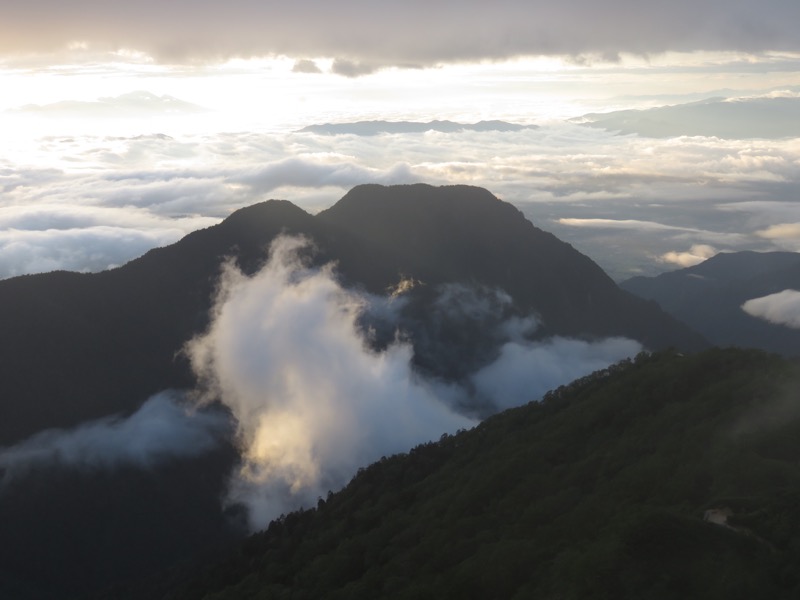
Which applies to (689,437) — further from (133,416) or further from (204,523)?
(133,416)

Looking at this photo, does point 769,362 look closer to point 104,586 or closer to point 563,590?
point 563,590

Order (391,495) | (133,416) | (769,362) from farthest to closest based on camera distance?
(133,416)
(391,495)
(769,362)

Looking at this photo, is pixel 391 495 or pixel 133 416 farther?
pixel 133 416

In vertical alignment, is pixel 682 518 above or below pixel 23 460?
above

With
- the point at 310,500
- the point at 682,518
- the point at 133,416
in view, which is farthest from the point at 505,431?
the point at 133,416

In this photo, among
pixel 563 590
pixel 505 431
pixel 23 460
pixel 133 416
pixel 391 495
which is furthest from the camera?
pixel 133 416

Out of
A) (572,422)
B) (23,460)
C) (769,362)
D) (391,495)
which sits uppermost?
(769,362)
